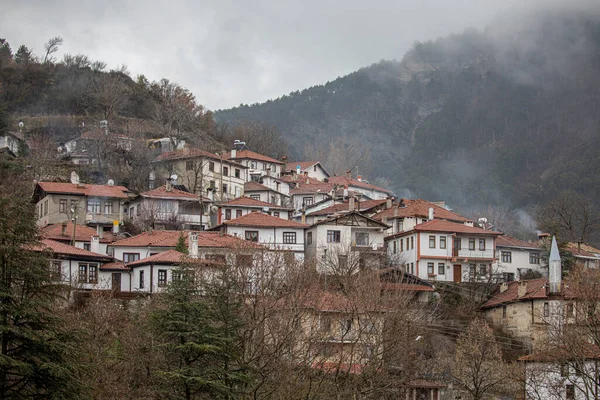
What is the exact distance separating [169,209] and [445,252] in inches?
878

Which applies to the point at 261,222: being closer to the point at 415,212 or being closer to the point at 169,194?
the point at 169,194

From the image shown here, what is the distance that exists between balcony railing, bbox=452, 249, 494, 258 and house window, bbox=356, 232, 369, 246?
6492 mm

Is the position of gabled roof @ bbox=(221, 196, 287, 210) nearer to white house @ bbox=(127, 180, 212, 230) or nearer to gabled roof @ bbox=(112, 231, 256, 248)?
white house @ bbox=(127, 180, 212, 230)

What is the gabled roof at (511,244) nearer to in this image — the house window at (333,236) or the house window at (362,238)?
the house window at (362,238)

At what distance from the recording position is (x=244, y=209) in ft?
264

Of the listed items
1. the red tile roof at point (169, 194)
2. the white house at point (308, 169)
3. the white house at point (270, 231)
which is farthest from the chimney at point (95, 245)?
the white house at point (308, 169)

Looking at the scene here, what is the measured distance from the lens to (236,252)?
162 feet

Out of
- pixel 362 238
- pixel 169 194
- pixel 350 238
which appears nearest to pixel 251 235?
pixel 350 238

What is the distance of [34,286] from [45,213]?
50.8 m

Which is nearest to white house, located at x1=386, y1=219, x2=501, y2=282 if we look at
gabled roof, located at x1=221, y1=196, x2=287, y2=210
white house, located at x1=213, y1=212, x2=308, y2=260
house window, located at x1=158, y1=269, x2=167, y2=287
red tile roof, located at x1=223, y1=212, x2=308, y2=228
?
white house, located at x1=213, y1=212, x2=308, y2=260

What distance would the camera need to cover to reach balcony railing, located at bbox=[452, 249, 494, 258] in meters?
74.2

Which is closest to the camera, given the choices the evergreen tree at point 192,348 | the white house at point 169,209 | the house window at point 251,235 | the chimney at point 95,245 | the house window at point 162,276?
the evergreen tree at point 192,348

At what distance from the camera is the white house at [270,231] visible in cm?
7150

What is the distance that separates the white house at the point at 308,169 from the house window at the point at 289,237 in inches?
1510
